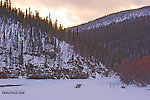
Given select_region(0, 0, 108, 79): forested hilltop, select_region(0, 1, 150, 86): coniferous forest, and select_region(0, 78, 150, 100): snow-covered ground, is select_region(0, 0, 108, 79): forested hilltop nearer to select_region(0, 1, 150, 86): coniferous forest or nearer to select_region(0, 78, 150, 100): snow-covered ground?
select_region(0, 1, 150, 86): coniferous forest

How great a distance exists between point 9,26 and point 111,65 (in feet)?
200

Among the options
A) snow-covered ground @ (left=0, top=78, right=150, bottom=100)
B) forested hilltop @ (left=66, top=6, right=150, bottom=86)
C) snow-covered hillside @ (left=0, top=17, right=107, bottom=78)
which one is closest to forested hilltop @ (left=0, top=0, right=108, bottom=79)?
snow-covered hillside @ (left=0, top=17, right=107, bottom=78)

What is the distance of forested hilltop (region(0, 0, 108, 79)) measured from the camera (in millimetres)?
57500

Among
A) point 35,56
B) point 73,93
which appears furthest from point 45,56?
point 73,93

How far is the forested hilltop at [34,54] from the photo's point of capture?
5750 centimetres

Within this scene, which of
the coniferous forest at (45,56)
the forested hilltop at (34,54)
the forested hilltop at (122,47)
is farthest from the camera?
the forested hilltop at (34,54)

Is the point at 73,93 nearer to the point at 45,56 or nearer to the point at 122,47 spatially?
the point at 45,56

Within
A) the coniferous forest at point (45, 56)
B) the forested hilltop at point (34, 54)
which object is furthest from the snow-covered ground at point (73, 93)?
the forested hilltop at point (34, 54)

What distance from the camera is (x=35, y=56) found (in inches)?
2606

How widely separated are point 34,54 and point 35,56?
3.62 ft

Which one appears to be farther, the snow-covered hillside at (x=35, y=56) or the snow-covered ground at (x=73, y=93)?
the snow-covered hillside at (x=35, y=56)

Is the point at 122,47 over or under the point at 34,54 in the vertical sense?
over

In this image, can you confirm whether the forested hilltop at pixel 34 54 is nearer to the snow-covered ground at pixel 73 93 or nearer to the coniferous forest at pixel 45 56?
the coniferous forest at pixel 45 56

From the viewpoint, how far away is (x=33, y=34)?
3150 inches
